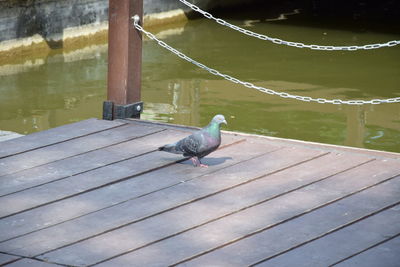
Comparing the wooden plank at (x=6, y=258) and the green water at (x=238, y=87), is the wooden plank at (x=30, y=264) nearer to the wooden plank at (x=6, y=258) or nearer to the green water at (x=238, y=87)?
the wooden plank at (x=6, y=258)

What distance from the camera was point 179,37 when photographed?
47.5 feet

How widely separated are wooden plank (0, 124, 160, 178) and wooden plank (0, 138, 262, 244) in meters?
0.36

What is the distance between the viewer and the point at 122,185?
5227 millimetres

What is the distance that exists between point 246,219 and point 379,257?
71 cm

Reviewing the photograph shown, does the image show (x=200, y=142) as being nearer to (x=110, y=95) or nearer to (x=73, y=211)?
(x=73, y=211)

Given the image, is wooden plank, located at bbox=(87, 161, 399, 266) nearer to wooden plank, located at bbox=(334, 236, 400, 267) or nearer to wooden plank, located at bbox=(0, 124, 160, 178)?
wooden plank, located at bbox=(334, 236, 400, 267)

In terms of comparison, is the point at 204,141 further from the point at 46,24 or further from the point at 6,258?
the point at 46,24

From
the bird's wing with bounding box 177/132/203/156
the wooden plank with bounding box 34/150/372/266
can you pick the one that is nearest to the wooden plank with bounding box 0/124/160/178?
the bird's wing with bounding box 177/132/203/156

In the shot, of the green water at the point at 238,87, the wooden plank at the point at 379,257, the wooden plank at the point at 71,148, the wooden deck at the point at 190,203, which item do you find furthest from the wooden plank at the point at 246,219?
the green water at the point at 238,87

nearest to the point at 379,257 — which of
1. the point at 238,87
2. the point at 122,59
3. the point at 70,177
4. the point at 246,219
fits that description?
the point at 246,219

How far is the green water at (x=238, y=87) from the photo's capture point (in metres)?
9.71

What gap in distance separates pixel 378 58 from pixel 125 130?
23.8ft

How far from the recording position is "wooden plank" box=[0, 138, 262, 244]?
15.4 ft

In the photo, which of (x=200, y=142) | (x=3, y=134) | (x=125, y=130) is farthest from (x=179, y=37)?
(x=200, y=142)
